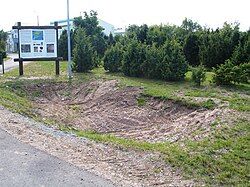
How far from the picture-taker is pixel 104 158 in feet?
21.1

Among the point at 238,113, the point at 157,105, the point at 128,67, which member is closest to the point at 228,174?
the point at 238,113

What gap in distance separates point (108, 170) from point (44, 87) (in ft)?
36.7

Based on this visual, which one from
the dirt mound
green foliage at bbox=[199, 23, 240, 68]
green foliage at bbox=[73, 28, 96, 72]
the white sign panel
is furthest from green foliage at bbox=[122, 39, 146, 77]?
green foliage at bbox=[199, 23, 240, 68]

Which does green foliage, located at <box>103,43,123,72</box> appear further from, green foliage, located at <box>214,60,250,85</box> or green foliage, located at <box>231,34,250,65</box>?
green foliage, located at <box>214,60,250,85</box>

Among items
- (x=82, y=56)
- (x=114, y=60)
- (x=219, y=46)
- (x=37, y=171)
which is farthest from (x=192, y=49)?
(x=37, y=171)

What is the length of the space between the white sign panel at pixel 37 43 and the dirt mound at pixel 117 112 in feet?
11.7

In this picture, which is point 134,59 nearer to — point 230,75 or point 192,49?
point 230,75

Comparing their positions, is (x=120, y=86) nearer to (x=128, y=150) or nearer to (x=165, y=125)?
(x=165, y=125)

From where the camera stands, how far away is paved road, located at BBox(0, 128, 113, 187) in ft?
17.2

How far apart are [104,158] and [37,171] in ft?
4.25

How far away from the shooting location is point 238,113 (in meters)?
9.49

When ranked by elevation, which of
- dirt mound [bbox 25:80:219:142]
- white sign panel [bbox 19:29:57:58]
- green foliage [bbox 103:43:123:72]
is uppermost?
white sign panel [bbox 19:29:57:58]

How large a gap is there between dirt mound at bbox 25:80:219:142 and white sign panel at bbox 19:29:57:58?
3573 mm

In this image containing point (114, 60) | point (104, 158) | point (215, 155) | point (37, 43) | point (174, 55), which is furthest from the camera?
point (114, 60)
